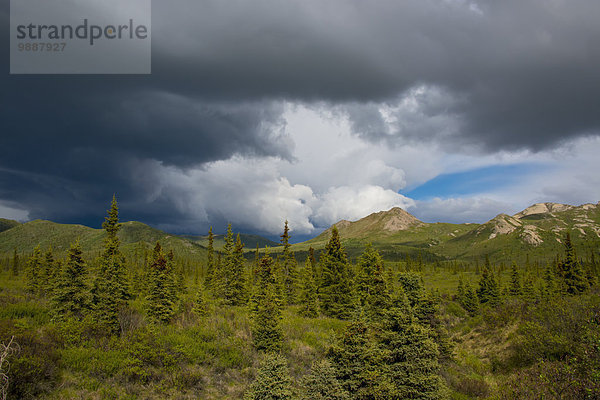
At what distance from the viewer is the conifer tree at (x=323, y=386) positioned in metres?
13.2

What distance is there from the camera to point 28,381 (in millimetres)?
12555

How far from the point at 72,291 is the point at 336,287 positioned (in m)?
25.8

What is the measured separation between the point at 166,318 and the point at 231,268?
2201 cm

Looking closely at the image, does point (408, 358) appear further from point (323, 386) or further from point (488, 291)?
point (488, 291)

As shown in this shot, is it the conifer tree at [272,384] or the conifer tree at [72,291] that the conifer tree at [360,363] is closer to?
the conifer tree at [272,384]

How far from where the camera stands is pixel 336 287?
35750 millimetres

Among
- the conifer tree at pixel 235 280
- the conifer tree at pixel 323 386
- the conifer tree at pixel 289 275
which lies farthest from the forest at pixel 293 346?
the conifer tree at pixel 289 275

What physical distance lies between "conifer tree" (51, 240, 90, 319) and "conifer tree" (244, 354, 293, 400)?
16850 mm

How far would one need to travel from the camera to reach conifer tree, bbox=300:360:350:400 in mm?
13188

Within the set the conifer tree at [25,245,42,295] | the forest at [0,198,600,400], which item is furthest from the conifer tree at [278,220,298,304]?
the conifer tree at [25,245,42,295]

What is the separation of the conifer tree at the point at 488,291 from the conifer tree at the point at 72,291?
2539 inches

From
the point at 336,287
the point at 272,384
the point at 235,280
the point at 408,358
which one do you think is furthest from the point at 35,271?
the point at 408,358

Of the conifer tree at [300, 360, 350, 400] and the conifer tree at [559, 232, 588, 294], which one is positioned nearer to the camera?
the conifer tree at [300, 360, 350, 400]

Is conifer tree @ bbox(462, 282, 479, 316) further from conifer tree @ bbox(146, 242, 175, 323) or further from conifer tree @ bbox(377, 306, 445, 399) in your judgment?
conifer tree @ bbox(146, 242, 175, 323)
